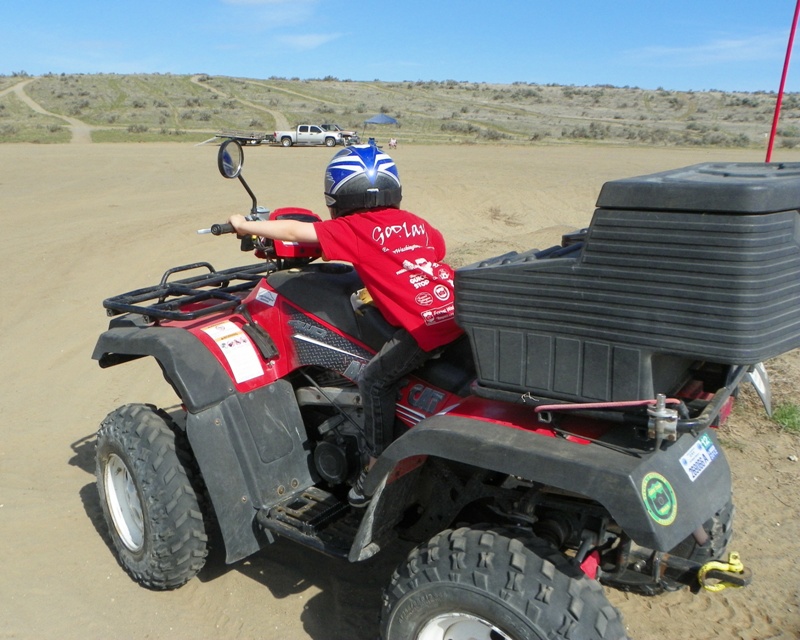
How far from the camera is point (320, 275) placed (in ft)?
12.1

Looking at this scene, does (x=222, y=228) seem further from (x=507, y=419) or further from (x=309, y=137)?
(x=309, y=137)

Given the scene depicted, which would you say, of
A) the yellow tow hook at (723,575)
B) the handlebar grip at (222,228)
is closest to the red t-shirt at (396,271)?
the handlebar grip at (222,228)

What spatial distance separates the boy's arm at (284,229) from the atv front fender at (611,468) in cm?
103

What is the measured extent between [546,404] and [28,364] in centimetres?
614

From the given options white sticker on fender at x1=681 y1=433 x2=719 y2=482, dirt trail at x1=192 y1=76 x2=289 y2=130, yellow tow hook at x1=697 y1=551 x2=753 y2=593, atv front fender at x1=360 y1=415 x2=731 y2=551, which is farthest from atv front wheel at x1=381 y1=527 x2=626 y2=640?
dirt trail at x1=192 y1=76 x2=289 y2=130

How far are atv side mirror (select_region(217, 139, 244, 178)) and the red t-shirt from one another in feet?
2.46

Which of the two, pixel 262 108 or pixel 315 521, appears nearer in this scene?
pixel 315 521

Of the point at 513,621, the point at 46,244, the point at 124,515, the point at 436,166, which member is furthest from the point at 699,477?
the point at 436,166

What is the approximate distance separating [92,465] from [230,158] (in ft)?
9.09

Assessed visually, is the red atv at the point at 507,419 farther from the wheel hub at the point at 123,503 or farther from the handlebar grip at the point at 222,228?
the handlebar grip at the point at 222,228

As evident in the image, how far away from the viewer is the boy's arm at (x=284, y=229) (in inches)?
124

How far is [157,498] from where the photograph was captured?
352cm

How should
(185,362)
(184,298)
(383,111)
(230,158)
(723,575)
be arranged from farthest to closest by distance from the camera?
(383,111) < (184,298) < (230,158) < (185,362) < (723,575)

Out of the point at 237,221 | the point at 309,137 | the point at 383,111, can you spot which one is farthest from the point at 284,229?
the point at 383,111
